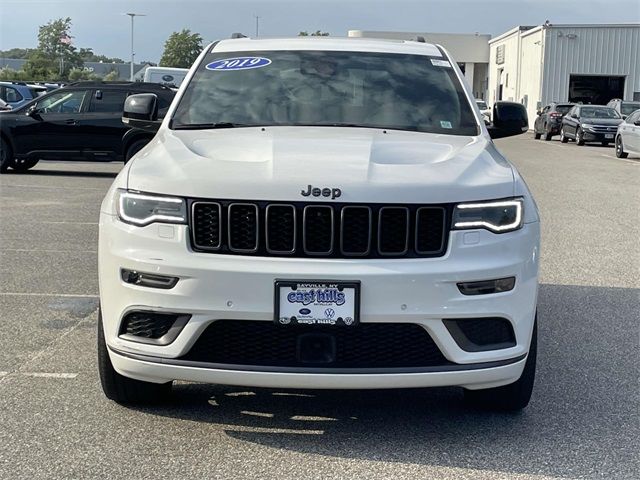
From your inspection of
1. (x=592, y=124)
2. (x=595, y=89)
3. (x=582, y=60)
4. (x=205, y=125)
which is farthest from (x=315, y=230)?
(x=595, y=89)

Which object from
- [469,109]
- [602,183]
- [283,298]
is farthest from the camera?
[602,183]

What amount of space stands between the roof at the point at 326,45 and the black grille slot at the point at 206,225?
2196 millimetres

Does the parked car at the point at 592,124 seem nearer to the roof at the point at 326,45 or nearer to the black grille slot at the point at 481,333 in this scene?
the roof at the point at 326,45

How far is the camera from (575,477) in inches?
143

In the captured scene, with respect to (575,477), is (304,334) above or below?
above

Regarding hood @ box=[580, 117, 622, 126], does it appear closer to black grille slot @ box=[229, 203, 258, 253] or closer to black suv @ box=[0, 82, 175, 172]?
black suv @ box=[0, 82, 175, 172]

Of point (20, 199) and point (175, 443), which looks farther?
point (20, 199)

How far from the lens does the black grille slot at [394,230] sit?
3.71m

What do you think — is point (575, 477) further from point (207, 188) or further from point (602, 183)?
point (602, 183)

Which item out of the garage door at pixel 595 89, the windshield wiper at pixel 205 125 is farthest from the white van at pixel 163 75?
the garage door at pixel 595 89

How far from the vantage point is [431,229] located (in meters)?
3.74

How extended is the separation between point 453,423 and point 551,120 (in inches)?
1348

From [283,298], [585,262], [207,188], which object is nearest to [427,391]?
[283,298]

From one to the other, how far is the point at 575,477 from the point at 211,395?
6.23 ft
